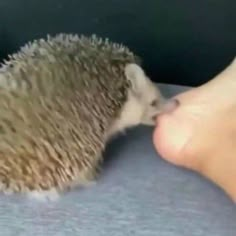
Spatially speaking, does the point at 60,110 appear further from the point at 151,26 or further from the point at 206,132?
the point at 151,26

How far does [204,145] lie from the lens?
0.88 meters

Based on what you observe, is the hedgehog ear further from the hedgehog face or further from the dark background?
the dark background

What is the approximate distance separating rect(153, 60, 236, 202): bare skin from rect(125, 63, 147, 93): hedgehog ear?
0.16 feet

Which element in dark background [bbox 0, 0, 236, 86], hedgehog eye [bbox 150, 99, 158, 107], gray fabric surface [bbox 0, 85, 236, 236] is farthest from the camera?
dark background [bbox 0, 0, 236, 86]

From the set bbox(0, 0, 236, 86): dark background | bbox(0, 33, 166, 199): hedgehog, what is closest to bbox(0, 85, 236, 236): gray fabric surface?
bbox(0, 33, 166, 199): hedgehog

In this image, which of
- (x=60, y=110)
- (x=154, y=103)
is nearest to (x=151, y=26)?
(x=154, y=103)

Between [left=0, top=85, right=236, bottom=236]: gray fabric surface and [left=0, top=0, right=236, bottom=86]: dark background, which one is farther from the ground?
[left=0, top=0, right=236, bottom=86]: dark background

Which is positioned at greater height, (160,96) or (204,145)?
(160,96)

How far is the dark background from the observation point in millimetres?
1102

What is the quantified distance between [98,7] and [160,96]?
0.23m

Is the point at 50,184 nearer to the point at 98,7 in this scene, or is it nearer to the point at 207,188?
the point at 207,188

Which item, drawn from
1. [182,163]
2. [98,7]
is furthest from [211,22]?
[182,163]

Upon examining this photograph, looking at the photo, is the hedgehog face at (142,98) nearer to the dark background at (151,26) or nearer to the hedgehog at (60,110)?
the hedgehog at (60,110)

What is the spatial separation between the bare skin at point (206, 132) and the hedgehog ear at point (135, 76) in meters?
0.05
